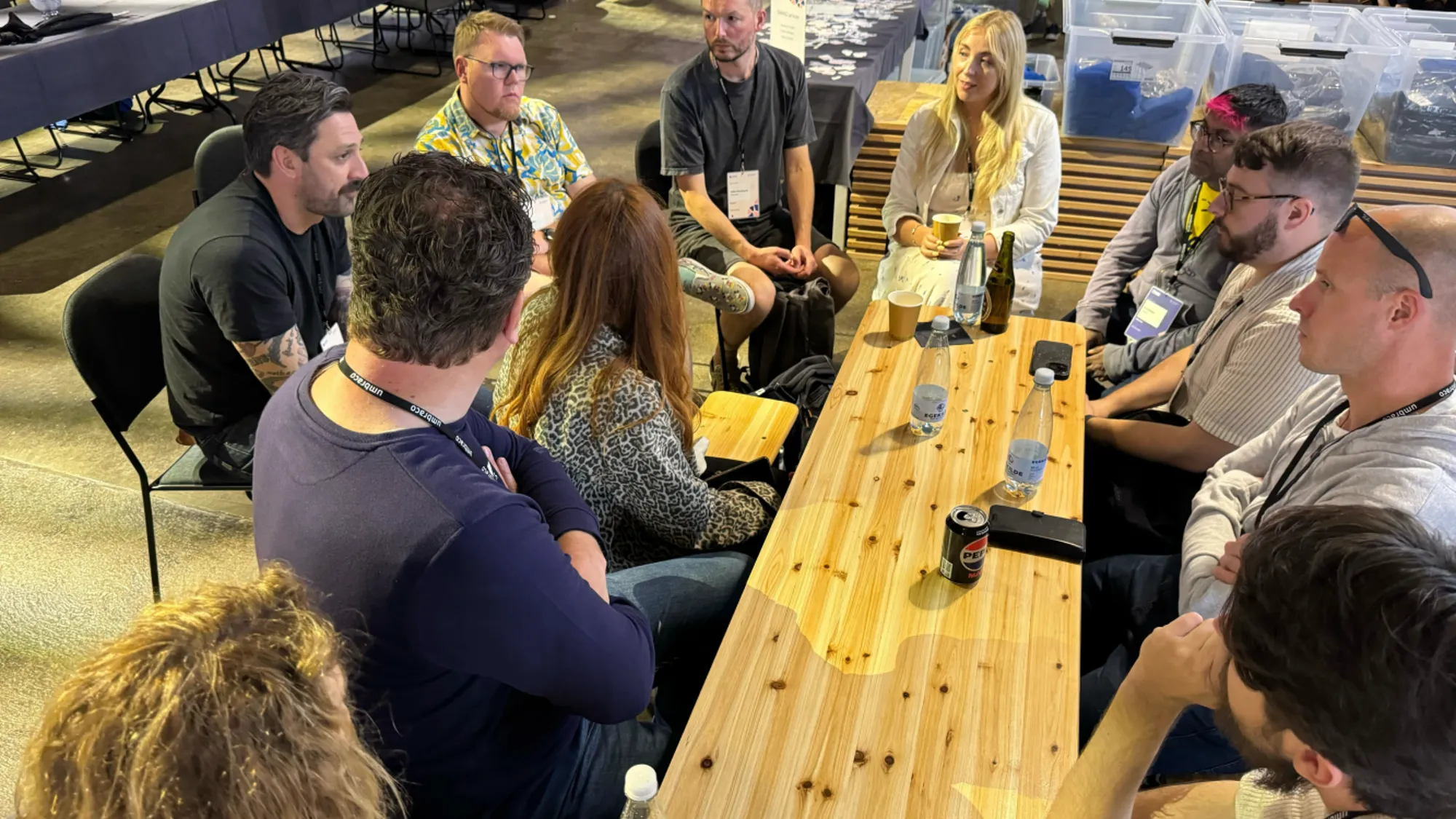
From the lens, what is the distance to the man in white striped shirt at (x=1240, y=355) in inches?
76.1

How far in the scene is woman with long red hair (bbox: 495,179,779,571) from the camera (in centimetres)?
159

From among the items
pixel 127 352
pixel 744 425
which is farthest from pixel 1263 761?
pixel 127 352

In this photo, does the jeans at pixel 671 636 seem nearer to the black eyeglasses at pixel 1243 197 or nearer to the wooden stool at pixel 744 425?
the wooden stool at pixel 744 425

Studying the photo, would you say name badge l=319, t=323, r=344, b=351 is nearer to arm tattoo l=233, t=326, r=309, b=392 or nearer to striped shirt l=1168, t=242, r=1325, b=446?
arm tattoo l=233, t=326, r=309, b=392

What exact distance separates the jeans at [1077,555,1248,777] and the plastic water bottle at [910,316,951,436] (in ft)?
1.51

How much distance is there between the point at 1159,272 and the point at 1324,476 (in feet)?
4.34

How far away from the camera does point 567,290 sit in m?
1.65

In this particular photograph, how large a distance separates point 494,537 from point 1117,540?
161cm

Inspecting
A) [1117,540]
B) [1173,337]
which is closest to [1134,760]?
[1117,540]

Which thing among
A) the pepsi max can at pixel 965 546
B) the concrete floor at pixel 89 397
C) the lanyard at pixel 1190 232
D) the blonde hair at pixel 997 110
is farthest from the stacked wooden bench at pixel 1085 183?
the pepsi max can at pixel 965 546

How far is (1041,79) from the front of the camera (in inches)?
167

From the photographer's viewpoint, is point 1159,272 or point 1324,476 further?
point 1159,272

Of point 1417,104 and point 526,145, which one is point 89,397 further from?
point 1417,104

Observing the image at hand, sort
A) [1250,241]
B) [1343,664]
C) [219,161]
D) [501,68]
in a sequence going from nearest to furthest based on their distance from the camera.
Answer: [1343,664]
[1250,241]
[219,161]
[501,68]
